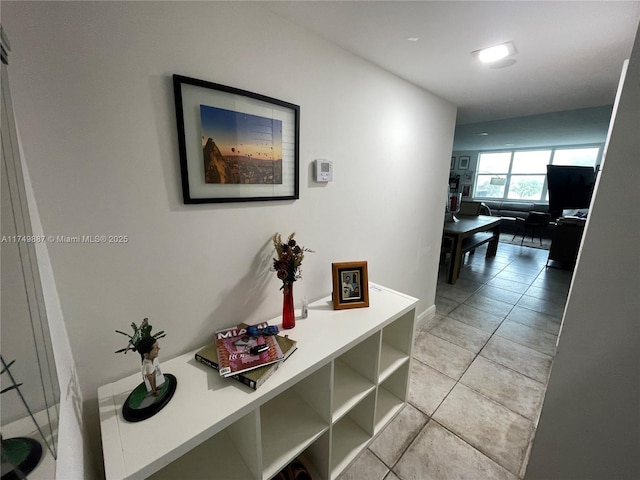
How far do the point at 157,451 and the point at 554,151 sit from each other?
10.1 m

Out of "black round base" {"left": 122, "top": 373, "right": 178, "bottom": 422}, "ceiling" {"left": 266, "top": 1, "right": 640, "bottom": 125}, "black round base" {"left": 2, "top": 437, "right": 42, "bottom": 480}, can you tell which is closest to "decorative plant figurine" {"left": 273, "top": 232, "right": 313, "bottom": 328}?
"black round base" {"left": 122, "top": 373, "right": 178, "bottom": 422}

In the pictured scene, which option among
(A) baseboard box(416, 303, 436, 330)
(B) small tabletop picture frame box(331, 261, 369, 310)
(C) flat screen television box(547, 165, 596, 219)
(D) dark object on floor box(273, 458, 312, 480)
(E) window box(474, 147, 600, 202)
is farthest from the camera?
(E) window box(474, 147, 600, 202)

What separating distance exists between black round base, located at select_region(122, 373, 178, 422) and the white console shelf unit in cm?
2

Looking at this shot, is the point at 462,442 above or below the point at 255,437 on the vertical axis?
below

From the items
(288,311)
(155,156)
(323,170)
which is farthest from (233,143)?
(288,311)

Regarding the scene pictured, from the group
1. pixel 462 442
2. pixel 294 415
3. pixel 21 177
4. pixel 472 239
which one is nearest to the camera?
pixel 21 177

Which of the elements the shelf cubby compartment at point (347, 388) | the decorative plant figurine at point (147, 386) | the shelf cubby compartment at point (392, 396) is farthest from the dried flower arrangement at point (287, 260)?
the shelf cubby compartment at point (392, 396)

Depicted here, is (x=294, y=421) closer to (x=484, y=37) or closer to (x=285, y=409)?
(x=285, y=409)

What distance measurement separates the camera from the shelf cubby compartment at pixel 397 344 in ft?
5.00

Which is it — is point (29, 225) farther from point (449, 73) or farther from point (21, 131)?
point (449, 73)

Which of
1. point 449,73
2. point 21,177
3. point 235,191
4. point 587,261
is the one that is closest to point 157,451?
point 21,177

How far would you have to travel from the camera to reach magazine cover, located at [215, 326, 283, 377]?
0.95 m

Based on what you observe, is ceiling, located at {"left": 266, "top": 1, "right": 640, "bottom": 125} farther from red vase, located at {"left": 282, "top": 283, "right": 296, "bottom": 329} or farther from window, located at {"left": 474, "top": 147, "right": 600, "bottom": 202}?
window, located at {"left": 474, "top": 147, "right": 600, "bottom": 202}

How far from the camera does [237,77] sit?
1.03 meters
